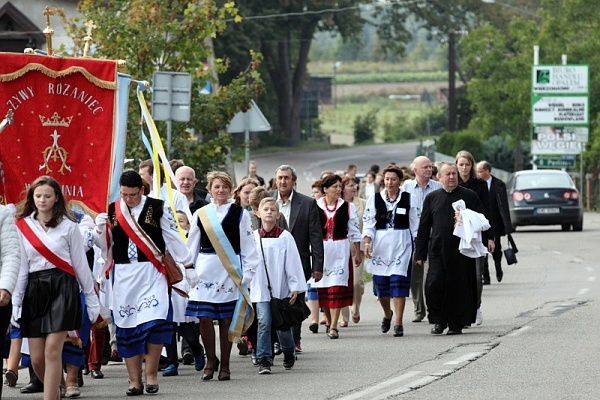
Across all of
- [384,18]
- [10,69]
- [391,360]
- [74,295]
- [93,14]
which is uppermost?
[384,18]

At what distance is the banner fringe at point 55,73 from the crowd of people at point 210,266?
116 centimetres

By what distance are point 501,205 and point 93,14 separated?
6951 mm

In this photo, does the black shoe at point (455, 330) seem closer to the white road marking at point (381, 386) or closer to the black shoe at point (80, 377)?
the white road marking at point (381, 386)

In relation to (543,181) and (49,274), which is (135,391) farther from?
(543,181)

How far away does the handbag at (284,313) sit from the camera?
13117 millimetres

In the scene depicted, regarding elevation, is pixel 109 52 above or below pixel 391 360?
above

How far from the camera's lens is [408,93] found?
5581 inches

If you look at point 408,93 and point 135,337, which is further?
point 408,93

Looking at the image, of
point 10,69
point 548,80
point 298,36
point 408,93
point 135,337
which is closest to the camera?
point 135,337

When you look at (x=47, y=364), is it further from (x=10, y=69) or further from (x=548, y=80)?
(x=548, y=80)

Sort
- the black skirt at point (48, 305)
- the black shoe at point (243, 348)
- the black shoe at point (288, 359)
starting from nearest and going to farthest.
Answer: the black skirt at point (48, 305)
the black shoe at point (288, 359)
the black shoe at point (243, 348)

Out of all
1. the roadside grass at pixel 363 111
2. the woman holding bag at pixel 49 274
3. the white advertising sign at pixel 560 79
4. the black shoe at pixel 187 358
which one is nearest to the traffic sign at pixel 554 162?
the white advertising sign at pixel 560 79

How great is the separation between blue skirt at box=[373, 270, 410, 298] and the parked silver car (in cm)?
2049

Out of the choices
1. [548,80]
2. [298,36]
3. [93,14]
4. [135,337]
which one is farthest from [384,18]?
[135,337]
